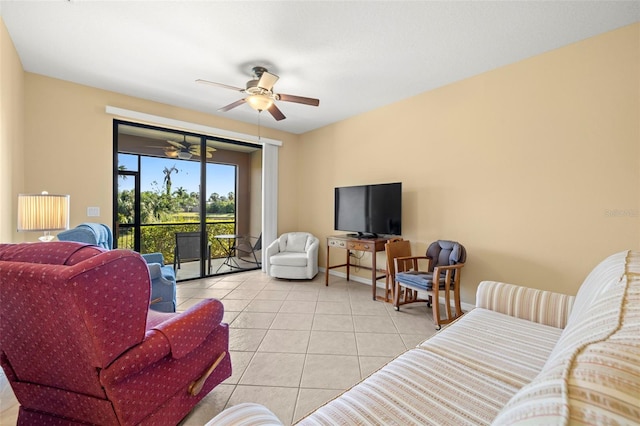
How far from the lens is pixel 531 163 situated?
258cm

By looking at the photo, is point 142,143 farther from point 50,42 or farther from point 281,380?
point 281,380

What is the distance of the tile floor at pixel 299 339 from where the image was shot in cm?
166

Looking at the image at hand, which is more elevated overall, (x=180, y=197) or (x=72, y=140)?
(x=72, y=140)

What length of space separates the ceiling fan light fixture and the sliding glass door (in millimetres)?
1975

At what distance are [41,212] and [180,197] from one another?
7.60 feet

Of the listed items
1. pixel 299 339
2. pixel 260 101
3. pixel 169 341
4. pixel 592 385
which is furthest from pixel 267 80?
pixel 592 385

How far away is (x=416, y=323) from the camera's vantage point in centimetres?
274

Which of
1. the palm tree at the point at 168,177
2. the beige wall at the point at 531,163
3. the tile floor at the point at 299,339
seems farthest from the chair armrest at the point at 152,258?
the beige wall at the point at 531,163

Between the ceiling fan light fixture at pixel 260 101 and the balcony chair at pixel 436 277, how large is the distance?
2.29m

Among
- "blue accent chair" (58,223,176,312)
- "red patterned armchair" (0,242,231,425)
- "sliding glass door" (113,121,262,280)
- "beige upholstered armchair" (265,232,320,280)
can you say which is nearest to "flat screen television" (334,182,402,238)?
"beige upholstered armchair" (265,232,320,280)

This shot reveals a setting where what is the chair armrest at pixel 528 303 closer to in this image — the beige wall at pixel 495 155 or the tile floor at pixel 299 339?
the tile floor at pixel 299 339

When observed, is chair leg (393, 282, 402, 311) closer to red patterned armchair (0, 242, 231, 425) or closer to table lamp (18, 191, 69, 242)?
red patterned armchair (0, 242, 231, 425)

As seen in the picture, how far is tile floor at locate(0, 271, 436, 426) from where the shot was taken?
1663mm

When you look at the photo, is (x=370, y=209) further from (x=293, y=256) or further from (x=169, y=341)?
(x=169, y=341)
